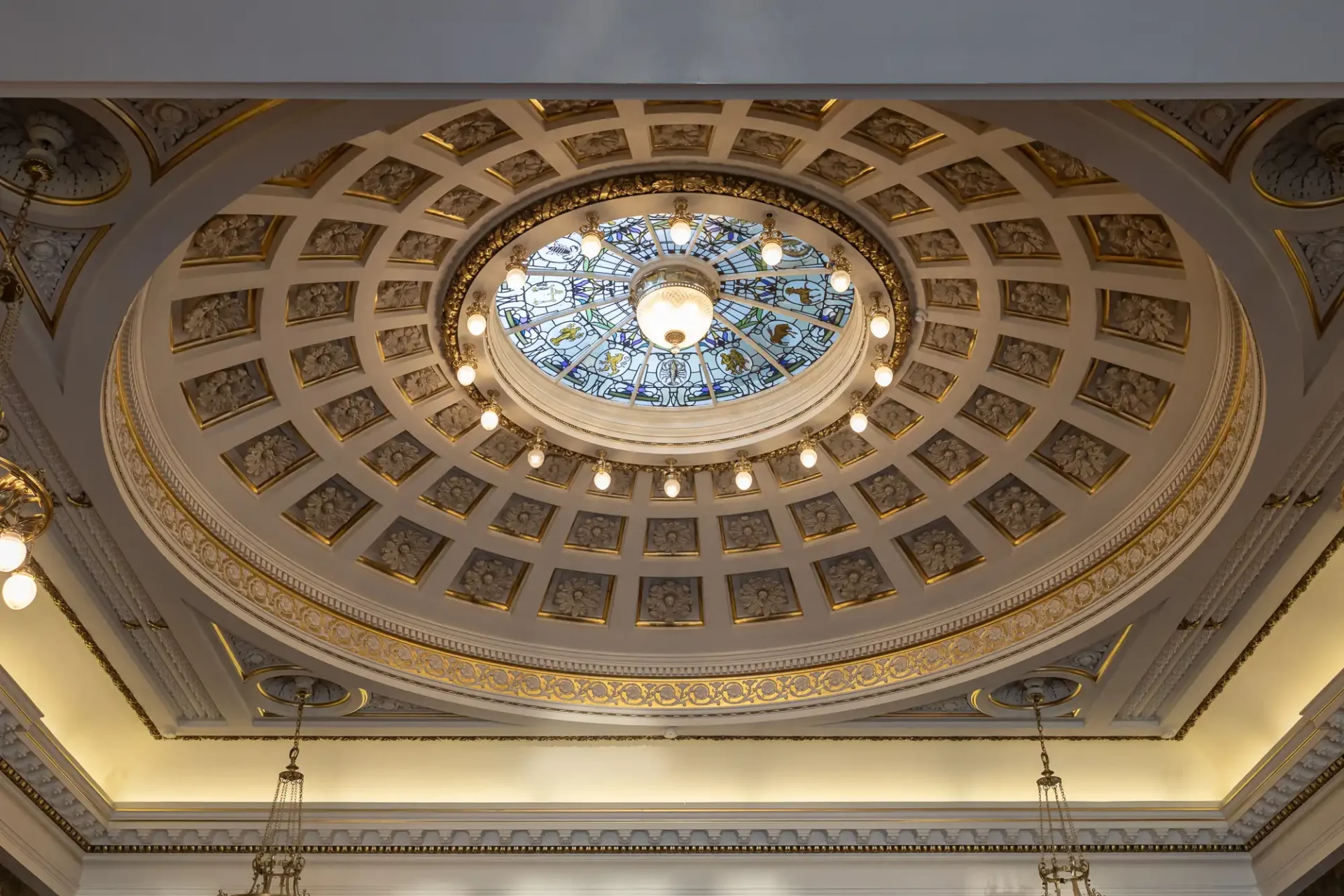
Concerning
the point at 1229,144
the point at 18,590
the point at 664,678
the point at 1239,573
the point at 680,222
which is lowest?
the point at 18,590

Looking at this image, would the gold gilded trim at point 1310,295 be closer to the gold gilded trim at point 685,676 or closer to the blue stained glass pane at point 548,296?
the gold gilded trim at point 685,676

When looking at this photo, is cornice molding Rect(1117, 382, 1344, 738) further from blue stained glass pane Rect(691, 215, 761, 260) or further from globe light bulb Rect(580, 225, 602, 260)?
globe light bulb Rect(580, 225, 602, 260)

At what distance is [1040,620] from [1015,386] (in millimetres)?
3077

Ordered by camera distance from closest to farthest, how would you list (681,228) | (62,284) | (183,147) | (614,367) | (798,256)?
(183,147) < (62,284) < (681,228) < (798,256) < (614,367)

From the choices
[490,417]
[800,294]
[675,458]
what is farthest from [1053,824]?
[490,417]

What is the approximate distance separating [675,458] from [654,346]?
145cm

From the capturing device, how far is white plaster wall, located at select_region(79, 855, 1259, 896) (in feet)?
47.5

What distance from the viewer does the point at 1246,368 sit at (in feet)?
Answer: 34.4

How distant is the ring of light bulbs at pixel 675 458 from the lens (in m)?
11.3

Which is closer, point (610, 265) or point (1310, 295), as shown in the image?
point (1310, 295)

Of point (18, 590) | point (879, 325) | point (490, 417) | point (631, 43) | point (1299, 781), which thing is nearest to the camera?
point (631, 43)

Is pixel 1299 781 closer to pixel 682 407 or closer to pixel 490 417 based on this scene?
pixel 682 407

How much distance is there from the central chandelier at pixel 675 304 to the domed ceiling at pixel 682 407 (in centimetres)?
26

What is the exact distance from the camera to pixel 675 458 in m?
14.4
